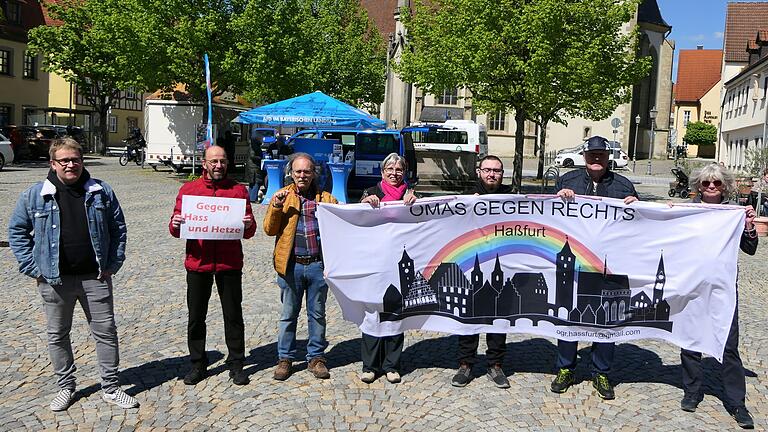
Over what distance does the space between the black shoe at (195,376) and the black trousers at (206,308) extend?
4cm

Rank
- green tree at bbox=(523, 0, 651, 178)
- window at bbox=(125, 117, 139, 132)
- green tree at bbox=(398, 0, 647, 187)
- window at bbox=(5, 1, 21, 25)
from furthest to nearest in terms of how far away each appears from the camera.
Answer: window at bbox=(125, 117, 139, 132) → window at bbox=(5, 1, 21, 25) → green tree at bbox=(398, 0, 647, 187) → green tree at bbox=(523, 0, 651, 178)

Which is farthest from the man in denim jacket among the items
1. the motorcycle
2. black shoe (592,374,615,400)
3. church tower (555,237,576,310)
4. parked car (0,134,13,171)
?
the motorcycle

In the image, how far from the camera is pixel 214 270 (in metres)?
5.55

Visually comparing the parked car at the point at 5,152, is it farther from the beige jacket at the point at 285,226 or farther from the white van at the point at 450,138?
the beige jacket at the point at 285,226

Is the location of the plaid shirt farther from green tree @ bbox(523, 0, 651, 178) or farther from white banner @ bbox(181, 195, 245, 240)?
green tree @ bbox(523, 0, 651, 178)

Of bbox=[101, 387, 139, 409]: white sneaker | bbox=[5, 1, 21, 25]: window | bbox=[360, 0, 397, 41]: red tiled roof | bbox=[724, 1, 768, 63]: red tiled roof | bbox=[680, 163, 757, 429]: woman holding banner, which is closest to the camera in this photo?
bbox=[101, 387, 139, 409]: white sneaker

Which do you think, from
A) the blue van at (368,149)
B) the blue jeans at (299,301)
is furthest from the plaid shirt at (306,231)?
the blue van at (368,149)

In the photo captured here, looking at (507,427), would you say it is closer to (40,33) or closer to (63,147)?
(63,147)

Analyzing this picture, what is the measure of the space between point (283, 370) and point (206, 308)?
0.75 metres

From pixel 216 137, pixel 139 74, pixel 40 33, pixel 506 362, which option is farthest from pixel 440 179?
pixel 40 33

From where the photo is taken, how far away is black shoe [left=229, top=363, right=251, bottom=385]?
5.61 meters

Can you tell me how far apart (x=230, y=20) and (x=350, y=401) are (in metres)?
21.5

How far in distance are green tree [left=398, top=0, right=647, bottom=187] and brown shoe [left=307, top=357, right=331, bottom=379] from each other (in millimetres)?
15164

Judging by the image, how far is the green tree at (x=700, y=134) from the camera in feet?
239
